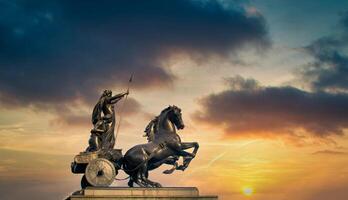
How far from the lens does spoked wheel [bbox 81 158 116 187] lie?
23641mm

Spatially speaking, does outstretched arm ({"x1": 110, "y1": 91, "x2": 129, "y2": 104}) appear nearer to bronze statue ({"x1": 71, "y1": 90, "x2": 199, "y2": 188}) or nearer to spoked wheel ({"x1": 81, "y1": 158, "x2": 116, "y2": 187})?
bronze statue ({"x1": 71, "y1": 90, "x2": 199, "y2": 188})

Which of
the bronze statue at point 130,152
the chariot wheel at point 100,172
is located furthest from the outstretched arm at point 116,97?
the chariot wheel at point 100,172

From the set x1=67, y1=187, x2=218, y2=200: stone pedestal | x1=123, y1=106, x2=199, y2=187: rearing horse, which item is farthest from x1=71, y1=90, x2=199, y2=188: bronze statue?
x1=67, y1=187, x2=218, y2=200: stone pedestal

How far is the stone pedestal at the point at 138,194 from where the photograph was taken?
2288 centimetres

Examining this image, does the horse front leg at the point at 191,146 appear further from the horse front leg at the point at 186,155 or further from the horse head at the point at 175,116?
the horse head at the point at 175,116

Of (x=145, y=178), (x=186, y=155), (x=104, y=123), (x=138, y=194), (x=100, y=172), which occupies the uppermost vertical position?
(x=104, y=123)

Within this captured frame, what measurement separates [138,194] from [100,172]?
186 cm

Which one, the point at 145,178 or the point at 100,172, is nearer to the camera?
the point at 100,172

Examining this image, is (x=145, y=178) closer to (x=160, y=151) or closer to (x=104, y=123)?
(x=160, y=151)

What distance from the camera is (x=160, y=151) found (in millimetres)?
24500

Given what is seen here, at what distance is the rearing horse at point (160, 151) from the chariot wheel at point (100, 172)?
36.5 inches

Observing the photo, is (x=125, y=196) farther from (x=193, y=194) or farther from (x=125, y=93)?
(x=125, y=93)

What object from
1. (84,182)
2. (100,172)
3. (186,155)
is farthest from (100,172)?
(186,155)

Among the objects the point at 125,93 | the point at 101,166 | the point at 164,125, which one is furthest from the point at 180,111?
the point at 101,166
